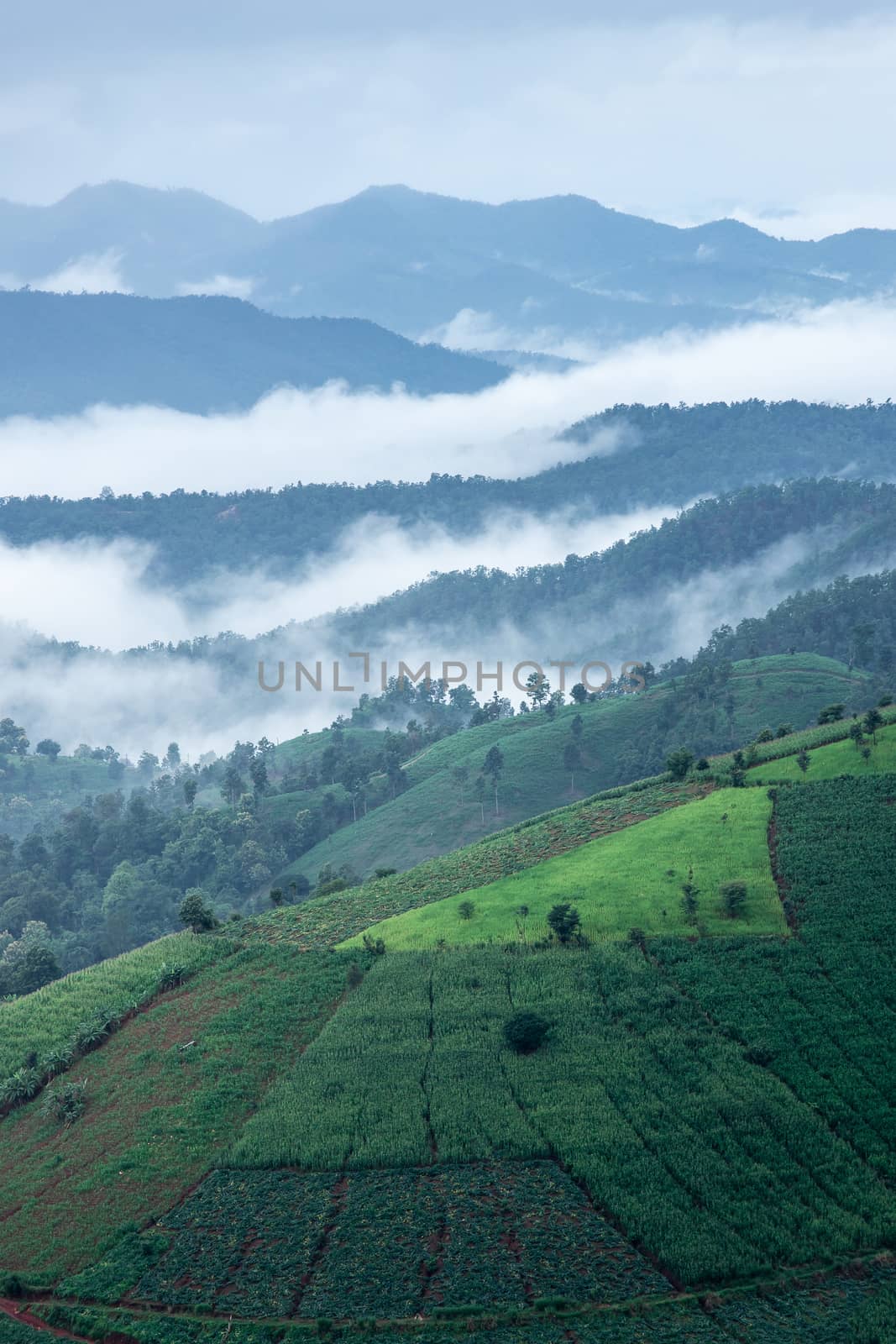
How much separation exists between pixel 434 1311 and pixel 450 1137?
9492 mm

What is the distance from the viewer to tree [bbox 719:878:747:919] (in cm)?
6712

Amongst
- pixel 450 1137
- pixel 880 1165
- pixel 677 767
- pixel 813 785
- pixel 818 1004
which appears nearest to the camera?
pixel 880 1165

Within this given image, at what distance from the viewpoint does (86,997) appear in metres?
71.1

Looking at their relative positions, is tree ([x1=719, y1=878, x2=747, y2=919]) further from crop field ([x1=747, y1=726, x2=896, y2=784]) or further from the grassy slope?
the grassy slope

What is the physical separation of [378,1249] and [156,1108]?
16.5m

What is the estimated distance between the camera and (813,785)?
8038cm

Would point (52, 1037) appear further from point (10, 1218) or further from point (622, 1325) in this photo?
point (622, 1325)

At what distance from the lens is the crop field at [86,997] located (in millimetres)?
66438

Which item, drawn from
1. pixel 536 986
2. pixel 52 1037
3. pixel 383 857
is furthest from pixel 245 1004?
pixel 383 857

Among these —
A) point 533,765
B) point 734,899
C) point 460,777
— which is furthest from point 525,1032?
point 460,777

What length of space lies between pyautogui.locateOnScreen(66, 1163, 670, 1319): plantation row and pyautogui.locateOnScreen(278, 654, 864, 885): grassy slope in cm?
8901

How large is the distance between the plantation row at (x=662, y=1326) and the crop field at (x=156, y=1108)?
709 centimetres

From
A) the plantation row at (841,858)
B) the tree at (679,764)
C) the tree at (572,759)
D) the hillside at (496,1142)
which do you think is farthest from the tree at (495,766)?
the hillside at (496,1142)

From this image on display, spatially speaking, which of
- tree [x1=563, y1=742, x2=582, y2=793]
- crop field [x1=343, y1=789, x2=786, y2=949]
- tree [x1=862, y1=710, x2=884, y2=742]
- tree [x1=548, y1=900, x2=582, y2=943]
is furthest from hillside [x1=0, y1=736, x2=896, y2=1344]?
tree [x1=563, y1=742, x2=582, y2=793]
